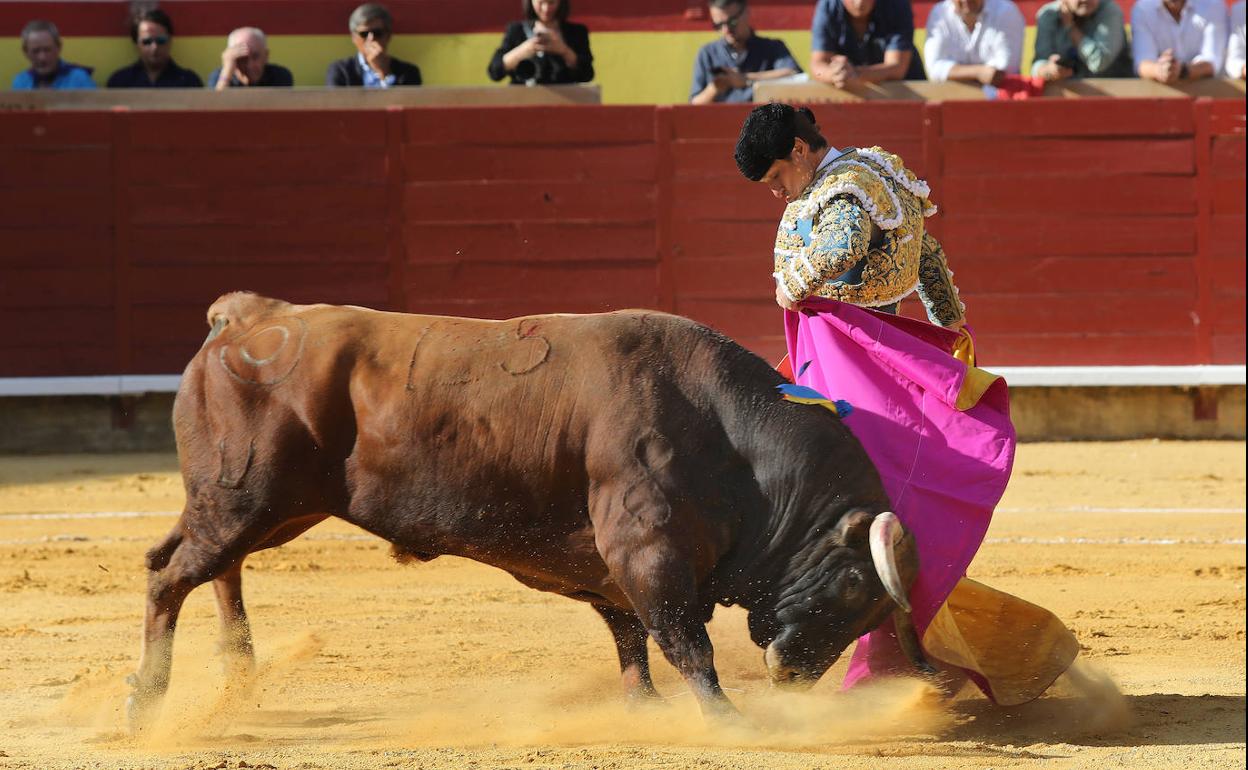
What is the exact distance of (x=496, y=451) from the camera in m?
3.24

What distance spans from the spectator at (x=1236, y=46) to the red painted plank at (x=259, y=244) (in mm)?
3960

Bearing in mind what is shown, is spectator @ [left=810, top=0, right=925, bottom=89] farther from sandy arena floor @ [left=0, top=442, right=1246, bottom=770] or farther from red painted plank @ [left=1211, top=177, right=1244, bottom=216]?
sandy arena floor @ [left=0, top=442, right=1246, bottom=770]

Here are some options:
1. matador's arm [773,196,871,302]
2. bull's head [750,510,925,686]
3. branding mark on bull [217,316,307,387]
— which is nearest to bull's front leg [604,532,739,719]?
bull's head [750,510,925,686]

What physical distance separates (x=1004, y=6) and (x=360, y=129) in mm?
2937

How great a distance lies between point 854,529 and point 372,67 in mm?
5213

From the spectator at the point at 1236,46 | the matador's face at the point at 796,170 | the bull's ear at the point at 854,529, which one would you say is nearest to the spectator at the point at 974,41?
the spectator at the point at 1236,46

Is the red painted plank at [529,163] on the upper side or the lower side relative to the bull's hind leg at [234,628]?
upper

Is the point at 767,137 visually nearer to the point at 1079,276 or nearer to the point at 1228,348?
the point at 1079,276

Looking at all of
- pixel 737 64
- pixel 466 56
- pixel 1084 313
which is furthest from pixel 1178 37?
pixel 466 56

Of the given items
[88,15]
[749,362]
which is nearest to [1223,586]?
[749,362]

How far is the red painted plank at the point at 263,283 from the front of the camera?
7.73 meters

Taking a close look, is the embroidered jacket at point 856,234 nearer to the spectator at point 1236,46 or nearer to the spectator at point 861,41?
the spectator at point 861,41

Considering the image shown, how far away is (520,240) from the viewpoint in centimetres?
776

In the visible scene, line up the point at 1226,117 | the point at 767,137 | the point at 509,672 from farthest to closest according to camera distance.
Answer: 1. the point at 1226,117
2. the point at 509,672
3. the point at 767,137
